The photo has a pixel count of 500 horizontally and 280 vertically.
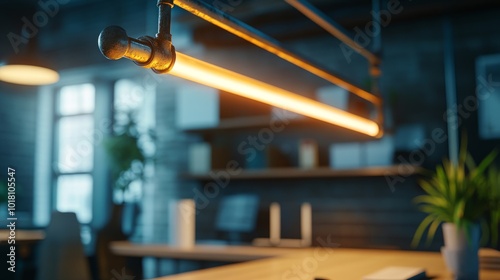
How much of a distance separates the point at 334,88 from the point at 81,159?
3720mm

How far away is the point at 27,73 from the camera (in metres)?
4.16

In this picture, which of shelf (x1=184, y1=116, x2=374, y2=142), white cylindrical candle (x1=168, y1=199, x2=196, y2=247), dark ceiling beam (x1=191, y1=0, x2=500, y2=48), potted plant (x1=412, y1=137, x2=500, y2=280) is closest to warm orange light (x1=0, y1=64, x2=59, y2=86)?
white cylindrical candle (x1=168, y1=199, x2=196, y2=247)

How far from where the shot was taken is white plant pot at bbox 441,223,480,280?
88.7 inches

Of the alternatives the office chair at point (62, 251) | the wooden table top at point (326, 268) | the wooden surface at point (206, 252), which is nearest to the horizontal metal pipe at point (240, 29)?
the wooden table top at point (326, 268)

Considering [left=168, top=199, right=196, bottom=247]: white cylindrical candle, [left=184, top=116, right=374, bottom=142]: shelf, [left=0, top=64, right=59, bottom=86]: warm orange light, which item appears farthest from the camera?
[left=184, top=116, right=374, bottom=142]: shelf

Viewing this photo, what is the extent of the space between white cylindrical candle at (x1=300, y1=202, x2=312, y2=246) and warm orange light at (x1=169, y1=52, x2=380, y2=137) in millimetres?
2428

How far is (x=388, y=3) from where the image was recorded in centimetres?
483

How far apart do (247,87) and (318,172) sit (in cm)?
324

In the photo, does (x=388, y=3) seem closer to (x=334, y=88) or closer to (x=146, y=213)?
(x=334, y=88)

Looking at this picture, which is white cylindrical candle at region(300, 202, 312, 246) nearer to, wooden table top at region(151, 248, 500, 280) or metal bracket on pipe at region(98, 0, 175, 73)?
wooden table top at region(151, 248, 500, 280)

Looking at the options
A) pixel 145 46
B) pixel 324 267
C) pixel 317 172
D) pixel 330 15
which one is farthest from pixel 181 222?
pixel 145 46

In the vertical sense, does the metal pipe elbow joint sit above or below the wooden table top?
above

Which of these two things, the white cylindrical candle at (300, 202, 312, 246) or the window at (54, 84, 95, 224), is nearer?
the white cylindrical candle at (300, 202, 312, 246)

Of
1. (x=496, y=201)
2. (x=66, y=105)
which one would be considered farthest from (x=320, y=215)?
(x=66, y=105)
